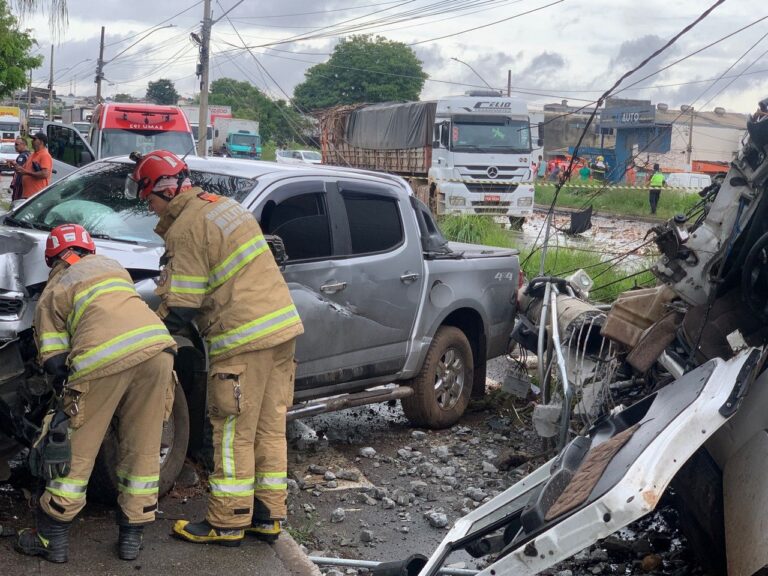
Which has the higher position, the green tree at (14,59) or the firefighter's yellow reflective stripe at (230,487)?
the green tree at (14,59)

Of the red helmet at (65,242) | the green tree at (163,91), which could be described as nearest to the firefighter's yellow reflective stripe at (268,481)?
the red helmet at (65,242)

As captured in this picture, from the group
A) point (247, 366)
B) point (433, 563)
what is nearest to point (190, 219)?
point (247, 366)

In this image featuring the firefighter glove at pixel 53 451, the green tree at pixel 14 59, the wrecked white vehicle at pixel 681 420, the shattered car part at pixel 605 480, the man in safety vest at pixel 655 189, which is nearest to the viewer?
the shattered car part at pixel 605 480

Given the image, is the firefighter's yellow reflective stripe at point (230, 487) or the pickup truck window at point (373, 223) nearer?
the firefighter's yellow reflective stripe at point (230, 487)

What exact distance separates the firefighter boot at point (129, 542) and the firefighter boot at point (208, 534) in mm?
306

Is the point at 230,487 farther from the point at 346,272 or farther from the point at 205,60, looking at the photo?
the point at 205,60

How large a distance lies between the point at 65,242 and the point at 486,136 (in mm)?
18534

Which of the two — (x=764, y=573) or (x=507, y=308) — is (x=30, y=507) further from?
(x=507, y=308)

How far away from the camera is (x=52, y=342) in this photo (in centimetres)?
430

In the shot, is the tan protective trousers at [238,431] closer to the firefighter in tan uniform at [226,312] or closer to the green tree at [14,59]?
the firefighter in tan uniform at [226,312]

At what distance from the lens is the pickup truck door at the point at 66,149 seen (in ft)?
55.5

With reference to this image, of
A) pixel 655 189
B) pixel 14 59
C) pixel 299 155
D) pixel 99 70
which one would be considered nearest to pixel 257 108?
pixel 99 70

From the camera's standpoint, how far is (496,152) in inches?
884

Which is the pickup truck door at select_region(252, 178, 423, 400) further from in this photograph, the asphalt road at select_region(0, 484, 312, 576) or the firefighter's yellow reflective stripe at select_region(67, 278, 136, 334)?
the firefighter's yellow reflective stripe at select_region(67, 278, 136, 334)
